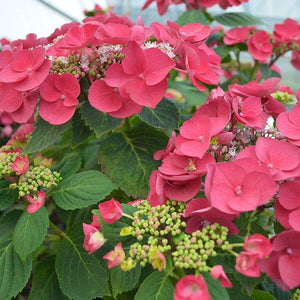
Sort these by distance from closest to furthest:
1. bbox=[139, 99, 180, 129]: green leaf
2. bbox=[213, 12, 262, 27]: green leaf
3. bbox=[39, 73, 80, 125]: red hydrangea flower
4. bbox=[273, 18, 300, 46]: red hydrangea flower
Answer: bbox=[39, 73, 80, 125]: red hydrangea flower
bbox=[139, 99, 180, 129]: green leaf
bbox=[273, 18, 300, 46]: red hydrangea flower
bbox=[213, 12, 262, 27]: green leaf

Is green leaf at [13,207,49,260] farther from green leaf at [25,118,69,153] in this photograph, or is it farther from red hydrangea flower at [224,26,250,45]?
red hydrangea flower at [224,26,250,45]

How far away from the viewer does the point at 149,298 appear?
0.52 meters

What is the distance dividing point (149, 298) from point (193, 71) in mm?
415

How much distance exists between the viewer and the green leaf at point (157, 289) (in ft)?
1.70

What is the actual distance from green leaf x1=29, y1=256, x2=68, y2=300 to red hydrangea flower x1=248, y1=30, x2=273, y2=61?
0.92 metres

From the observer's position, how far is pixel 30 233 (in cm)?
67

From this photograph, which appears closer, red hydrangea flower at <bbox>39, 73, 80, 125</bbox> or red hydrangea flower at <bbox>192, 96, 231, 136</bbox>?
red hydrangea flower at <bbox>192, 96, 231, 136</bbox>

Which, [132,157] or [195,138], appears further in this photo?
[132,157]

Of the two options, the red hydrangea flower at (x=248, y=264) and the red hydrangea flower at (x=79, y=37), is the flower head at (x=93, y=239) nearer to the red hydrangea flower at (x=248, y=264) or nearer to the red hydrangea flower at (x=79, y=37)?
the red hydrangea flower at (x=248, y=264)

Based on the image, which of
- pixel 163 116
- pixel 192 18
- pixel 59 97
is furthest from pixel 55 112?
pixel 192 18

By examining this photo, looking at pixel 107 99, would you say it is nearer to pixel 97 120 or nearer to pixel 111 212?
pixel 97 120

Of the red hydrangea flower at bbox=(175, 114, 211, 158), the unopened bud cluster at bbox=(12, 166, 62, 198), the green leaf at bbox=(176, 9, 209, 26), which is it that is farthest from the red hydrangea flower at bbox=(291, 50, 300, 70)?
the unopened bud cluster at bbox=(12, 166, 62, 198)

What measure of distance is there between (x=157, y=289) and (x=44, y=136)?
0.44 meters

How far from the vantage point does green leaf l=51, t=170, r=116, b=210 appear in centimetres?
69
